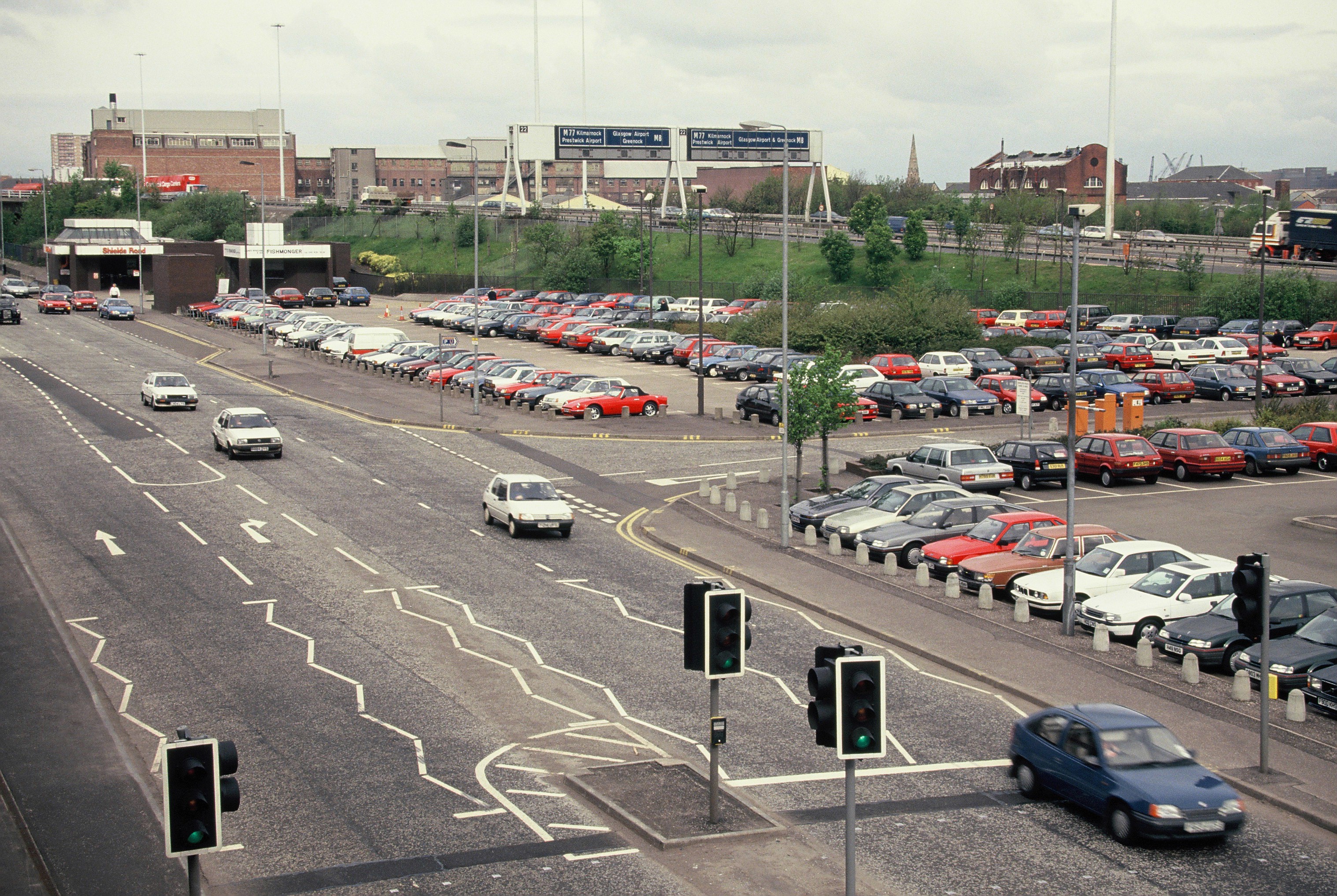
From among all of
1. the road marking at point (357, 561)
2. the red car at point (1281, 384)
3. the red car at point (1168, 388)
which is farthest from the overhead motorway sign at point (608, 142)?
the road marking at point (357, 561)

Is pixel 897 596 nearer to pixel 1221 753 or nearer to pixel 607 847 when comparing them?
pixel 1221 753

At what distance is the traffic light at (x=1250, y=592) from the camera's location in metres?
17.5

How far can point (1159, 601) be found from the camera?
81.3 ft

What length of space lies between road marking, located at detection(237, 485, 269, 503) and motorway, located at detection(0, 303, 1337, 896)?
0.39 m

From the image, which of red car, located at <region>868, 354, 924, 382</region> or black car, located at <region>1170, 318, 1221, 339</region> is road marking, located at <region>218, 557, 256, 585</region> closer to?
red car, located at <region>868, 354, 924, 382</region>

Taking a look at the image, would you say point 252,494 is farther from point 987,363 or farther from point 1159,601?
point 987,363

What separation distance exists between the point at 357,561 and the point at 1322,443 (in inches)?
1175

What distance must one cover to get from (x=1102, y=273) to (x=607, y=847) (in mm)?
82104

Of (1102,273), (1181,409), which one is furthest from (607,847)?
(1102,273)

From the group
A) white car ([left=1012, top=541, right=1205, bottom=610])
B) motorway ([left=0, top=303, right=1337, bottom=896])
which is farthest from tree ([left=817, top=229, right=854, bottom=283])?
white car ([left=1012, top=541, right=1205, bottom=610])

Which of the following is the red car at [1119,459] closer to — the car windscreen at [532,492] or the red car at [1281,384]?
the car windscreen at [532,492]

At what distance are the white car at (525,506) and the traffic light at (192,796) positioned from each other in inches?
847

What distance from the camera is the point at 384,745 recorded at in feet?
61.3

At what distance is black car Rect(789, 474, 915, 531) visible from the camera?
1328 inches
